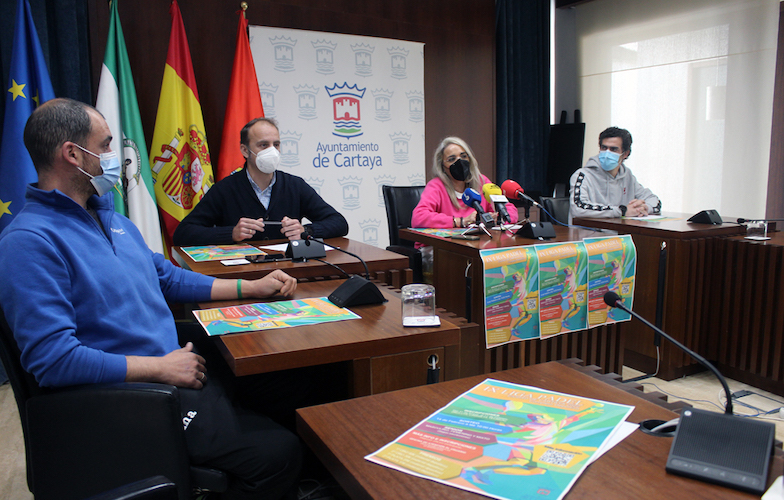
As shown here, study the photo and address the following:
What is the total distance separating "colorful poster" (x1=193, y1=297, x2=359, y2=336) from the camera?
1323mm

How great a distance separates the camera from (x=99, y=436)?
3.56ft

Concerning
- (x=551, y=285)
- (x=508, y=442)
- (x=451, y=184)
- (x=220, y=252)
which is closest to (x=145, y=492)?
(x=508, y=442)

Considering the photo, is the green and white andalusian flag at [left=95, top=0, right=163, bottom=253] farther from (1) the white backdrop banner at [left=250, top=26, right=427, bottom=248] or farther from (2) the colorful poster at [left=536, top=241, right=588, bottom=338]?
(2) the colorful poster at [left=536, top=241, right=588, bottom=338]

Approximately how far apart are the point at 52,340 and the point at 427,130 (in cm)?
375

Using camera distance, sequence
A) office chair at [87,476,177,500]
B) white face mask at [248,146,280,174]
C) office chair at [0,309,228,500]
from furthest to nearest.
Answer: white face mask at [248,146,280,174] < office chair at [0,309,228,500] < office chair at [87,476,177,500]

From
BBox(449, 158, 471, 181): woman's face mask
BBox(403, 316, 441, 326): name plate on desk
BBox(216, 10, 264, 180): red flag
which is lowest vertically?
BBox(403, 316, 441, 326): name plate on desk

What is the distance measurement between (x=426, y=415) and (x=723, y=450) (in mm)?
410

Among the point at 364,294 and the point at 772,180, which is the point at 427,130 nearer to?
the point at 772,180

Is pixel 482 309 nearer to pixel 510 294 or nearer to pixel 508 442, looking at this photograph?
pixel 510 294

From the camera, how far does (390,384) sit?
1.31m

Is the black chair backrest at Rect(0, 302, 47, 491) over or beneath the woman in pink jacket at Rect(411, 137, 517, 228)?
beneath

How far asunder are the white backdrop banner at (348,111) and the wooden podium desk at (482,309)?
156 cm

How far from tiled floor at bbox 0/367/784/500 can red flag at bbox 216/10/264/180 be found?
177 centimetres

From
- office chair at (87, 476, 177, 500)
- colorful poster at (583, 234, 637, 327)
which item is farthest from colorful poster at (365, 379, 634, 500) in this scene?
colorful poster at (583, 234, 637, 327)
